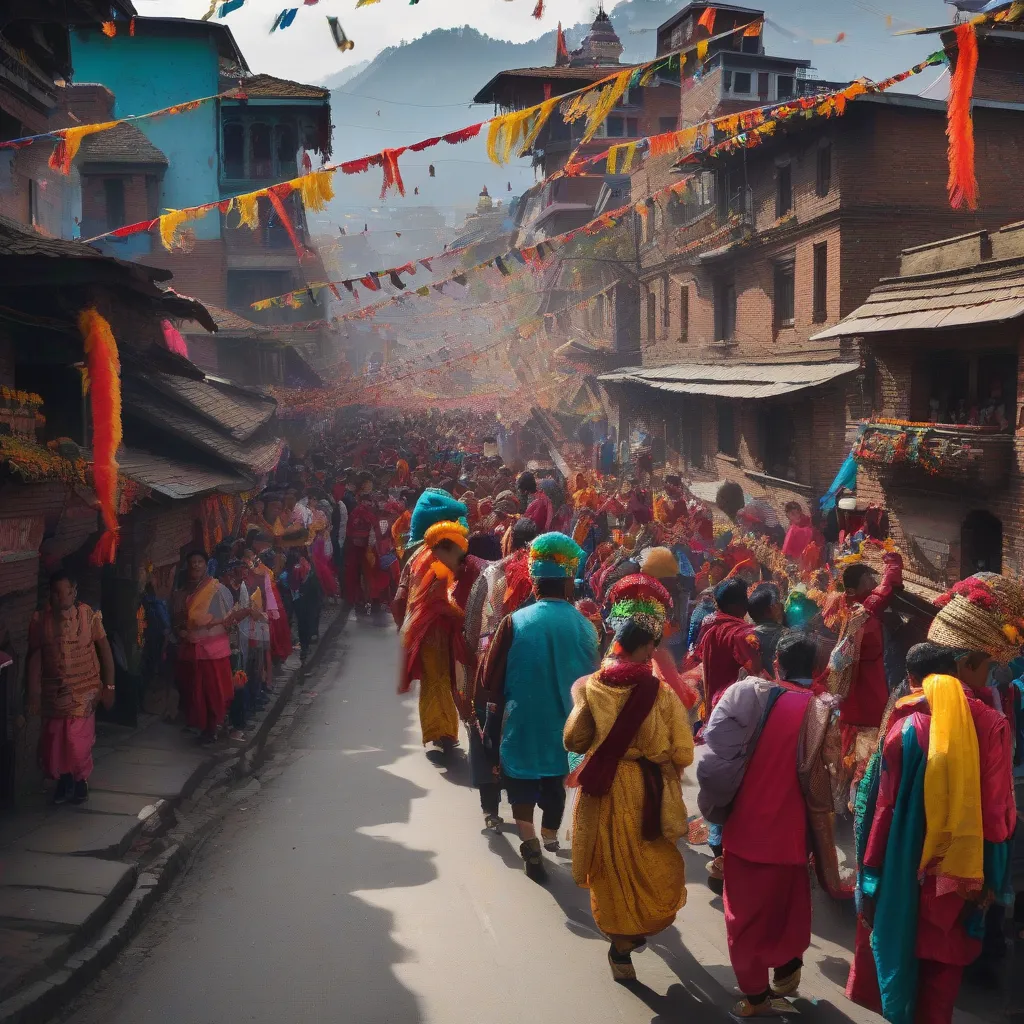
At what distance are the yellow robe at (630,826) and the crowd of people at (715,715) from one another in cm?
1

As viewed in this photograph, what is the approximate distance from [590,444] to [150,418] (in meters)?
31.6

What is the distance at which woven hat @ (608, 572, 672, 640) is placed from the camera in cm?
562

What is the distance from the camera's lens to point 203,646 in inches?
394

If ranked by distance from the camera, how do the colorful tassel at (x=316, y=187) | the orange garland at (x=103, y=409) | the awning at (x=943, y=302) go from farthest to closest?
the colorful tassel at (x=316, y=187)
the awning at (x=943, y=302)
the orange garland at (x=103, y=409)

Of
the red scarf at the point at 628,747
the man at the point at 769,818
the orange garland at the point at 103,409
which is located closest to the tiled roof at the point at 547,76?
the orange garland at the point at 103,409

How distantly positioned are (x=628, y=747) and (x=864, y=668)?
267 centimetres

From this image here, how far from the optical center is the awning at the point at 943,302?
13.5m

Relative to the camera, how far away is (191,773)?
9.12 metres

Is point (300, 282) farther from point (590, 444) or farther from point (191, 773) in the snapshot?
point (191, 773)

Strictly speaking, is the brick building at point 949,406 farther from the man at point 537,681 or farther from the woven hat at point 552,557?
the man at point 537,681

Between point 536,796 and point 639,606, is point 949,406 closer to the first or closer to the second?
point 536,796

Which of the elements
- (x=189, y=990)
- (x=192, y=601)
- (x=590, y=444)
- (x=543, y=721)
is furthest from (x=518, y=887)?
(x=590, y=444)

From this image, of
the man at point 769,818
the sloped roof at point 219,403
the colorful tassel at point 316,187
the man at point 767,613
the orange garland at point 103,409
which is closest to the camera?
the man at point 769,818

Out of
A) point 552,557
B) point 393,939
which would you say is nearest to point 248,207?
point 552,557
